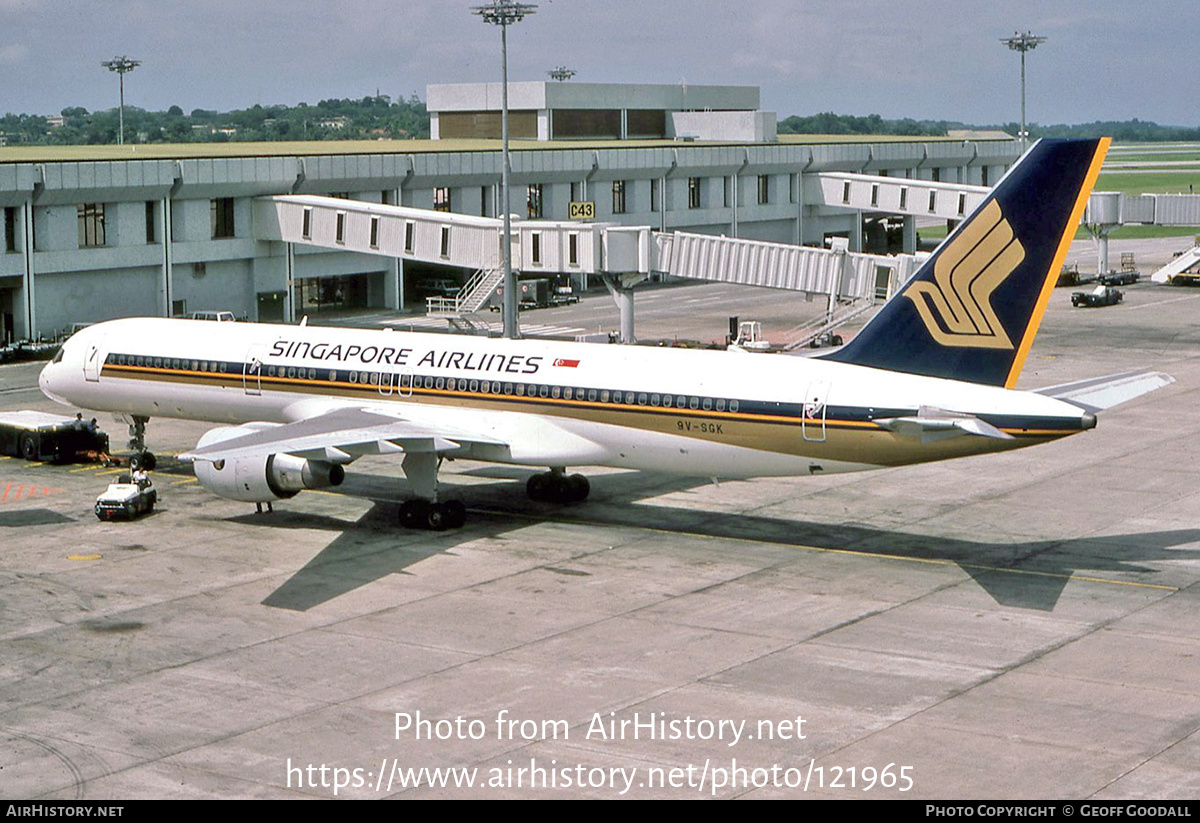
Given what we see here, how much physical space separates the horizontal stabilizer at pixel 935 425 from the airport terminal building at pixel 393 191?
191 feet

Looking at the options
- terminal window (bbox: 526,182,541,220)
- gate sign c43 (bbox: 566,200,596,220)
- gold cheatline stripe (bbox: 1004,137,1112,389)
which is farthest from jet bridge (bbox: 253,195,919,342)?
gold cheatline stripe (bbox: 1004,137,1112,389)

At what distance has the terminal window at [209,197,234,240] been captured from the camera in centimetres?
9325

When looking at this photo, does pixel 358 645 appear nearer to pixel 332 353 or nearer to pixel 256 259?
pixel 332 353

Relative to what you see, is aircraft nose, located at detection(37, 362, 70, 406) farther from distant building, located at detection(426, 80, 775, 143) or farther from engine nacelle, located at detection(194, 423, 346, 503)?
distant building, located at detection(426, 80, 775, 143)

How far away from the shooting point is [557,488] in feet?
157

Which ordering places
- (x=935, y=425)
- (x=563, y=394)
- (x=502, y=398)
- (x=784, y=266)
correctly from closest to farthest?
(x=935, y=425)
(x=563, y=394)
(x=502, y=398)
(x=784, y=266)

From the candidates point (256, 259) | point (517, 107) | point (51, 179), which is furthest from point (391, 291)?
point (517, 107)

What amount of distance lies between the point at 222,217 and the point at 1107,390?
65.7 meters

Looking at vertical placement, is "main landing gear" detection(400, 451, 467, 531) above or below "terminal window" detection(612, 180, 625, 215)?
below

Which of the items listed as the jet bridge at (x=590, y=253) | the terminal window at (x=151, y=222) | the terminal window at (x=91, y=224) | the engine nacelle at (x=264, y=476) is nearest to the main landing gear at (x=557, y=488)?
the engine nacelle at (x=264, y=476)

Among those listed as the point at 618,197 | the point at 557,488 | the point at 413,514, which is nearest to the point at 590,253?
the point at 557,488

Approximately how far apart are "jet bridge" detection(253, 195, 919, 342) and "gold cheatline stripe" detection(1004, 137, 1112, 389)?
42.9 metres

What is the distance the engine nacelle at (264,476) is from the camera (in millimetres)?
42281

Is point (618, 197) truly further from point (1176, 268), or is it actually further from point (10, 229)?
point (10, 229)
